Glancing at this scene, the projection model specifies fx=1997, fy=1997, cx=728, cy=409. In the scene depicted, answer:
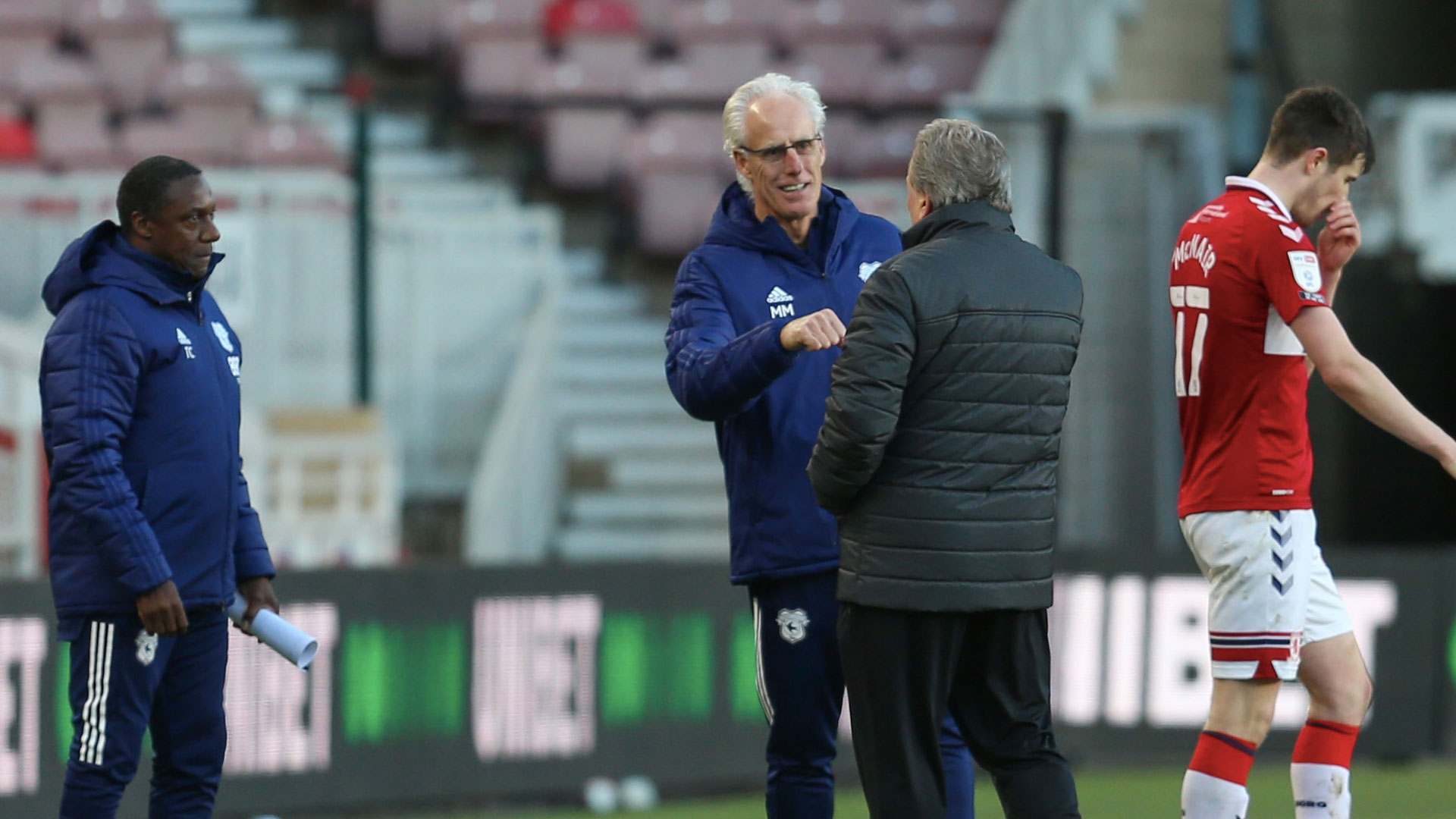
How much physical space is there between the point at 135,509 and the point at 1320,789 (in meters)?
2.72

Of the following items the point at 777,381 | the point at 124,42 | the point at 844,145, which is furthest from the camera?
the point at 124,42

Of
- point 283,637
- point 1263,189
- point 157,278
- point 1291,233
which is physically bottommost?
point 283,637

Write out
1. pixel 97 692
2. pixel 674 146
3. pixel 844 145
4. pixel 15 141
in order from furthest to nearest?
1. pixel 15 141
2. pixel 674 146
3. pixel 844 145
4. pixel 97 692

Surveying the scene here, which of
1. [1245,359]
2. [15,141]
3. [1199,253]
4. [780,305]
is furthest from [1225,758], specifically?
[15,141]

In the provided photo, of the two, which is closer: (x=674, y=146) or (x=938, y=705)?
(x=938, y=705)

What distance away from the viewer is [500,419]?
27.0 feet

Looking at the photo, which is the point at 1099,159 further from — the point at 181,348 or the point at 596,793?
the point at 181,348

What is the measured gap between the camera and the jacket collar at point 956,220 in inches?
151

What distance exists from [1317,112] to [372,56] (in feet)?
28.9

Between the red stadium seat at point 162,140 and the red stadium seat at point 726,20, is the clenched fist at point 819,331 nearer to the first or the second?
the red stadium seat at point 162,140

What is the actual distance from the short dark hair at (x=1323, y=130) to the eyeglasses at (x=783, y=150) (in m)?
1.11

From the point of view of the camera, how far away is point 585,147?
10.1m

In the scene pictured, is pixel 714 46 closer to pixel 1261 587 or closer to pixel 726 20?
pixel 726 20

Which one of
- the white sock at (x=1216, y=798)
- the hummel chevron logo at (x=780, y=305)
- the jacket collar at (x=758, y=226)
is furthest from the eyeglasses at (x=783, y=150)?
the white sock at (x=1216, y=798)
